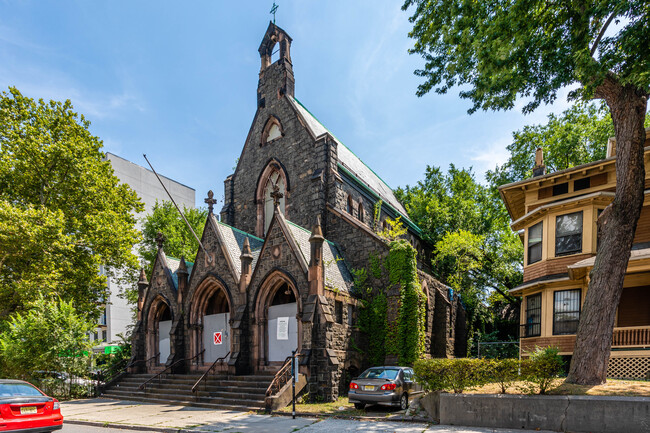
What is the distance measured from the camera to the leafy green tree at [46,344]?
1930cm

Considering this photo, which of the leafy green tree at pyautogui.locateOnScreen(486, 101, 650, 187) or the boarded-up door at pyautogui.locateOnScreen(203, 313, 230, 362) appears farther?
the leafy green tree at pyautogui.locateOnScreen(486, 101, 650, 187)

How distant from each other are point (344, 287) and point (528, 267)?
8296 millimetres

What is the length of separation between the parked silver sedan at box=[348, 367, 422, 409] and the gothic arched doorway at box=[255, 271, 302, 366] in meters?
4.45

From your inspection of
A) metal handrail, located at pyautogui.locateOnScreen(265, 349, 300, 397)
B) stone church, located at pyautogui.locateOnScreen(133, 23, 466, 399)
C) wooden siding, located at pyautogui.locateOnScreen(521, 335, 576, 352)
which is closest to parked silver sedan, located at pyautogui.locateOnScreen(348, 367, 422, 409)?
stone church, located at pyautogui.locateOnScreen(133, 23, 466, 399)

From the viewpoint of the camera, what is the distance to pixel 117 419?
42.1ft

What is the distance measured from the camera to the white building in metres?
47.8

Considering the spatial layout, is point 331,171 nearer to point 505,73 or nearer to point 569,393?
point 505,73

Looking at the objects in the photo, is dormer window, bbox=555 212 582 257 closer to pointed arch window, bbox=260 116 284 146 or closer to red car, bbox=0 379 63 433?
pointed arch window, bbox=260 116 284 146

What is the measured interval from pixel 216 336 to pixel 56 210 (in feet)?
43.3

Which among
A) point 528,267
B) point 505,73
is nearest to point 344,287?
point 528,267

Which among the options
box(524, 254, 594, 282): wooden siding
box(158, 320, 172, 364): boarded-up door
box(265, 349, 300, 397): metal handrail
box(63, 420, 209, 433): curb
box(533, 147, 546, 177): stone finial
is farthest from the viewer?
box(158, 320, 172, 364): boarded-up door

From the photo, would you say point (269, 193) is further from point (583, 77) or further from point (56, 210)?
point (583, 77)

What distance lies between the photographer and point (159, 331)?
2316cm

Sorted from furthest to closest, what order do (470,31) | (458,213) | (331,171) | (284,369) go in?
(458,213), (331,171), (284,369), (470,31)
